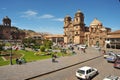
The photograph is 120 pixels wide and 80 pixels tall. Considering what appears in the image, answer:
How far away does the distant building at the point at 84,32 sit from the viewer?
2606 inches

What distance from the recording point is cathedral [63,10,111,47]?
67.8 metres

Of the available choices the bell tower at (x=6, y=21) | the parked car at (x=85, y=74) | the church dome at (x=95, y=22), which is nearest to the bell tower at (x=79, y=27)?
the church dome at (x=95, y=22)

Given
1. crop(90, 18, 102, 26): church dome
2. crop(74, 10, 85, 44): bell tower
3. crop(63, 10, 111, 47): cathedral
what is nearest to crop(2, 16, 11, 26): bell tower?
crop(63, 10, 111, 47): cathedral

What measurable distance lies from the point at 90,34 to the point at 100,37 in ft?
19.6

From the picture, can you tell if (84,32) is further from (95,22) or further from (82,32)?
(95,22)

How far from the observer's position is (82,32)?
262 feet

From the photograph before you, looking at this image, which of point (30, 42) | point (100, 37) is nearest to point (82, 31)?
point (100, 37)

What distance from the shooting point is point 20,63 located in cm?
2423

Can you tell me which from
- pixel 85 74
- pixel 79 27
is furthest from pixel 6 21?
pixel 85 74

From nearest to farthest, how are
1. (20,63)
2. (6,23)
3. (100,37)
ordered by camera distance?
(20,63) < (100,37) < (6,23)

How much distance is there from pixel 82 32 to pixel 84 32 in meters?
1.23

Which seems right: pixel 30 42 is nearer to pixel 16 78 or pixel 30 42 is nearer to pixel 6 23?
pixel 16 78

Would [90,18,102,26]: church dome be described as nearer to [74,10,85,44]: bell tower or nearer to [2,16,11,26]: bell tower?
[74,10,85,44]: bell tower

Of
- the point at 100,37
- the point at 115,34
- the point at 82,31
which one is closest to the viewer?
the point at 115,34
